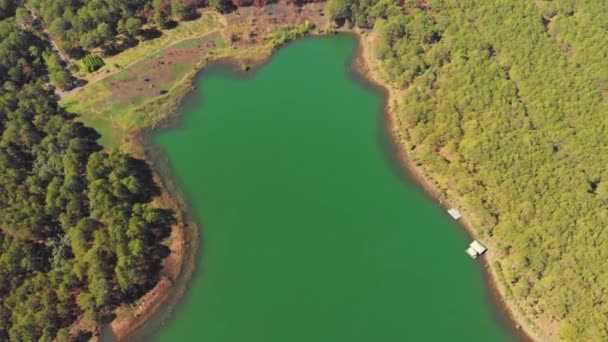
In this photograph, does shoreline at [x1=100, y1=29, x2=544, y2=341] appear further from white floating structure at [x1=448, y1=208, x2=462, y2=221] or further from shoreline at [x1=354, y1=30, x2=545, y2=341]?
white floating structure at [x1=448, y1=208, x2=462, y2=221]

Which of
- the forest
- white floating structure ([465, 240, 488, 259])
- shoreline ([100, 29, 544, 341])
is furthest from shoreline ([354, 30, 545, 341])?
the forest

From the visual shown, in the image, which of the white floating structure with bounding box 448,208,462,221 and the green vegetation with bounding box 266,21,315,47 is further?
the green vegetation with bounding box 266,21,315,47

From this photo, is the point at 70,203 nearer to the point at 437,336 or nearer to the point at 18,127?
the point at 18,127

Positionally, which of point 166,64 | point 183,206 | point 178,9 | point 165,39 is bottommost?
point 183,206

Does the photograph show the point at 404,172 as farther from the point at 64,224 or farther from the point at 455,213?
the point at 64,224

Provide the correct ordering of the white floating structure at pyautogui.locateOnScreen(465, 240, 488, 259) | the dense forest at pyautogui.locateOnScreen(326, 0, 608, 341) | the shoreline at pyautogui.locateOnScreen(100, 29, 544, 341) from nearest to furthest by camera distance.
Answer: the shoreline at pyautogui.locateOnScreen(100, 29, 544, 341)
the dense forest at pyautogui.locateOnScreen(326, 0, 608, 341)
the white floating structure at pyautogui.locateOnScreen(465, 240, 488, 259)

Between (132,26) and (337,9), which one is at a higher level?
(337,9)

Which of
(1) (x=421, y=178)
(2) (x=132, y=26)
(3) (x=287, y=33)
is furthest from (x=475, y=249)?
(2) (x=132, y=26)
